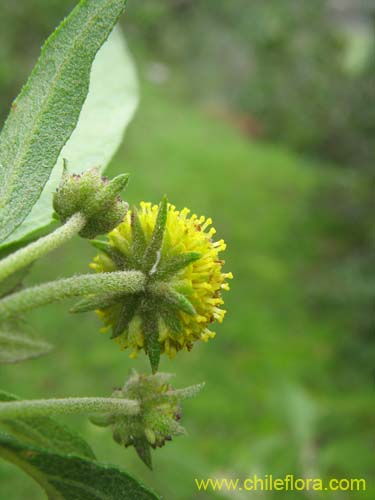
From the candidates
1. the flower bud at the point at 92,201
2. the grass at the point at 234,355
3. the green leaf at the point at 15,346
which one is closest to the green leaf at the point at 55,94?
the flower bud at the point at 92,201

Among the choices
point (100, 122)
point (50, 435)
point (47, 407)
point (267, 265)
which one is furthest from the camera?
point (267, 265)

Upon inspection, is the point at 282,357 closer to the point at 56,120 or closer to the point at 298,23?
the point at 298,23

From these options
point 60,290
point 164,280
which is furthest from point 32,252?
point 164,280

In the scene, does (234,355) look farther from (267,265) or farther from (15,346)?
(15,346)

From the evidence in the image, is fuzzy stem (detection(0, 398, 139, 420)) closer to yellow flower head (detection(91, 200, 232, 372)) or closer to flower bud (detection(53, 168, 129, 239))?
yellow flower head (detection(91, 200, 232, 372))

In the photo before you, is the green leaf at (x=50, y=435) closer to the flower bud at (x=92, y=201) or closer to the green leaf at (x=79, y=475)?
the green leaf at (x=79, y=475)

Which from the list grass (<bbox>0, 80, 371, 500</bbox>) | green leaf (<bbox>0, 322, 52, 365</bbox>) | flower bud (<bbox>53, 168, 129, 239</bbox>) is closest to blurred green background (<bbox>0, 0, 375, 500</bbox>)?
grass (<bbox>0, 80, 371, 500</bbox>)

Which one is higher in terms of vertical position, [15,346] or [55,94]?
[55,94]
